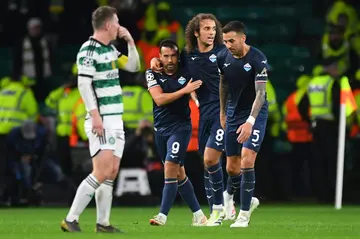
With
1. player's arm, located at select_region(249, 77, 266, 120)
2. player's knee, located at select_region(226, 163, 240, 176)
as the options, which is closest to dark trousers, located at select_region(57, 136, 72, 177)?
player's knee, located at select_region(226, 163, 240, 176)

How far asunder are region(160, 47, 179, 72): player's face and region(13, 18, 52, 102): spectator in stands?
31.3ft

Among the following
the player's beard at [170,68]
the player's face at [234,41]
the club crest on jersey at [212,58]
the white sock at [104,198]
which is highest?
the player's face at [234,41]

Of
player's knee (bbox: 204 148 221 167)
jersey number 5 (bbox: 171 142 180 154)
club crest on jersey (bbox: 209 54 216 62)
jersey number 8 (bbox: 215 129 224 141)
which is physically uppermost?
club crest on jersey (bbox: 209 54 216 62)

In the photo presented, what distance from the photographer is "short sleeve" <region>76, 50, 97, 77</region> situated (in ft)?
41.3

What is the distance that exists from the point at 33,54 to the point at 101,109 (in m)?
11.7

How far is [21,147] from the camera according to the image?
21.3 metres

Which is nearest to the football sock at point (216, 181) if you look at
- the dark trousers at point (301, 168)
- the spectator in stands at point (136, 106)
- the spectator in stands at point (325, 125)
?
the spectator in stands at point (136, 106)

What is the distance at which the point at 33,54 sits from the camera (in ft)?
79.3

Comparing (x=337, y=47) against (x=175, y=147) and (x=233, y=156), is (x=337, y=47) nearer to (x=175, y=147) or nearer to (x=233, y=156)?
(x=233, y=156)

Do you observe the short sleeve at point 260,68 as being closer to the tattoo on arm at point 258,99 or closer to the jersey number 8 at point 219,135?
the tattoo on arm at point 258,99

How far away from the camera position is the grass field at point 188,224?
1297 centimetres

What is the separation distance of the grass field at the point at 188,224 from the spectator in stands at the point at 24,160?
4.00 feet

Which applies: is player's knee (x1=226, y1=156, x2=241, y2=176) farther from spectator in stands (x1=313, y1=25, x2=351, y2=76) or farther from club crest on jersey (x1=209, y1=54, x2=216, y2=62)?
spectator in stands (x1=313, y1=25, x2=351, y2=76)

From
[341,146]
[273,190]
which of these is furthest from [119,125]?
[273,190]
